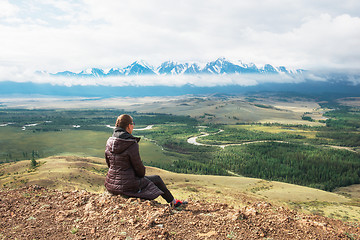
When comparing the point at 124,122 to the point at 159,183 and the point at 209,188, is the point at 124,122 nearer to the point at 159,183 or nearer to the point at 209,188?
the point at 159,183

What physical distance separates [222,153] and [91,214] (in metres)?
87.6

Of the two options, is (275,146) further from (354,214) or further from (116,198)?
(116,198)

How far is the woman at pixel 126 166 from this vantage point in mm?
8680

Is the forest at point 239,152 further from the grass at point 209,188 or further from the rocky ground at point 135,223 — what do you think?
the rocky ground at point 135,223

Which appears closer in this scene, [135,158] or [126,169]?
[135,158]

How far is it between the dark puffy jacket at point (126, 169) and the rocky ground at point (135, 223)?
0.38m

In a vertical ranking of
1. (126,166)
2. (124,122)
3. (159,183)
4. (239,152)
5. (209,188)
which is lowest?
(239,152)

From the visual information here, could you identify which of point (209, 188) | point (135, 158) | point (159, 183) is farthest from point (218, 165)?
point (135, 158)

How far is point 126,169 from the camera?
887 cm

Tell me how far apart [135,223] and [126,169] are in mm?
1842

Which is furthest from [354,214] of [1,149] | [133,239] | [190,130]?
[190,130]

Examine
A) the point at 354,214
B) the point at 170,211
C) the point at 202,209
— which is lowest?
the point at 354,214

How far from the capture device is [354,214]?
25.8 meters

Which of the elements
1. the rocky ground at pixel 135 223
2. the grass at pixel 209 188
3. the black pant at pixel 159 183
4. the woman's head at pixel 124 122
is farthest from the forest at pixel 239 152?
the woman's head at pixel 124 122
